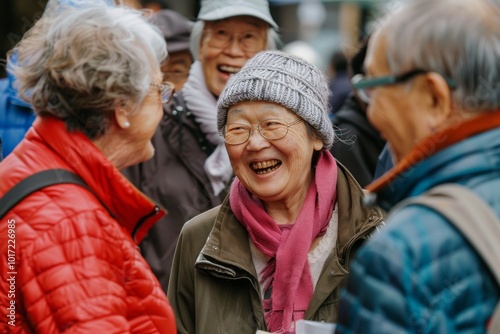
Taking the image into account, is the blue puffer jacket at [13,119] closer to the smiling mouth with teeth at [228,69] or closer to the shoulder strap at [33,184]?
the smiling mouth with teeth at [228,69]

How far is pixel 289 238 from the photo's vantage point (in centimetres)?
373

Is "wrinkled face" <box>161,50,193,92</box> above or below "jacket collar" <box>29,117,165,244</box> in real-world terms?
below

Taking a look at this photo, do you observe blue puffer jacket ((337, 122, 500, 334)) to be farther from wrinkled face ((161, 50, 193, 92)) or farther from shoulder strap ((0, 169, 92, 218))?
wrinkled face ((161, 50, 193, 92))

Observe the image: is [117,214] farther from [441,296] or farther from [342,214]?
[441,296]

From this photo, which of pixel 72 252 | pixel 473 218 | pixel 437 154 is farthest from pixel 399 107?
pixel 72 252

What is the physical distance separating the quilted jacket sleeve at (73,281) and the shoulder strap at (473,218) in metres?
1.19

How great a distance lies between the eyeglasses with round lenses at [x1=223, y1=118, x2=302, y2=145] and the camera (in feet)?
12.6

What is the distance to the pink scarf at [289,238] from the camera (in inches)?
143

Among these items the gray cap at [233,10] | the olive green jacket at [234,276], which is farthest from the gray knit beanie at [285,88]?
the gray cap at [233,10]

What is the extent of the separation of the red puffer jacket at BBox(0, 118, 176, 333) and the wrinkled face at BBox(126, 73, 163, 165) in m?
0.26

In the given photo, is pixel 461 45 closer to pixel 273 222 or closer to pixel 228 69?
pixel 273 222

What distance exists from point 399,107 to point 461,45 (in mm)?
269

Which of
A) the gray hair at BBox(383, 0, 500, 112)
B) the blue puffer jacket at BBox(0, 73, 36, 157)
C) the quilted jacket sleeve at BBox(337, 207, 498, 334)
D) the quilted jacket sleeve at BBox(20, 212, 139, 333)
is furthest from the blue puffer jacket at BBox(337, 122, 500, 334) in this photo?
the blue puffer jacket at BBox(0, 73, 36, 157)

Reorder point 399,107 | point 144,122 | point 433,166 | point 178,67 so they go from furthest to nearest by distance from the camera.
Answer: point 178,67, point 144,122, point 399,107, point 433,166
